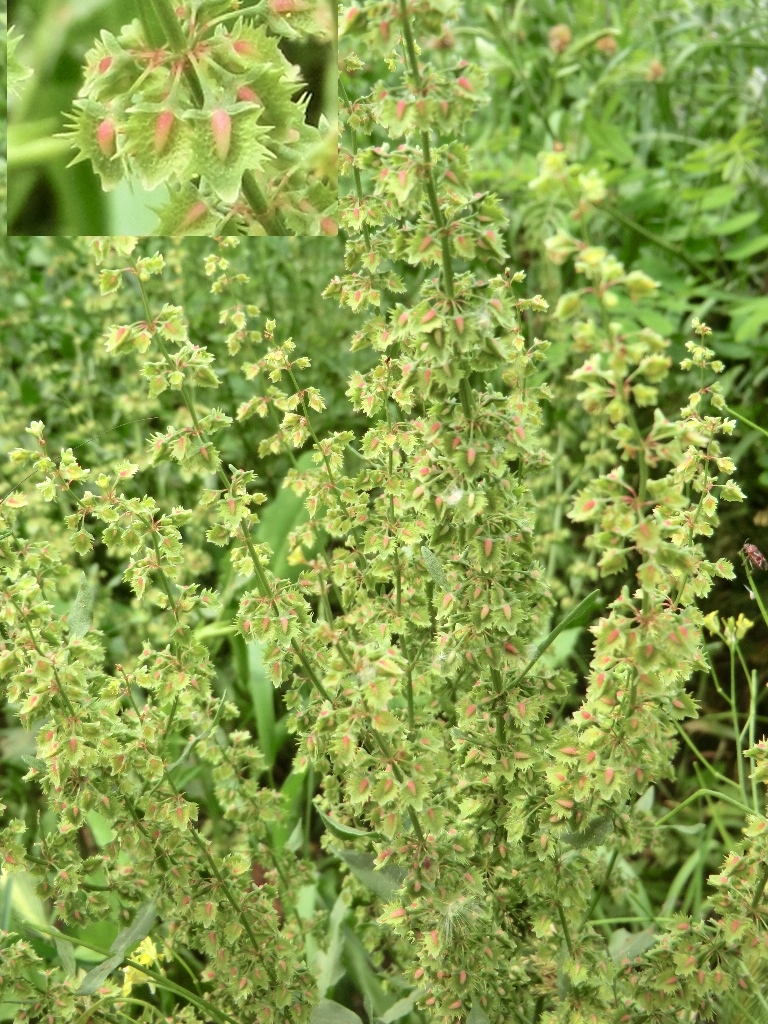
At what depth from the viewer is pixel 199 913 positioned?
0.83 m

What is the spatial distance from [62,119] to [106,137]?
0.11 meters

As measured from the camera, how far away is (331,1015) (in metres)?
0.89

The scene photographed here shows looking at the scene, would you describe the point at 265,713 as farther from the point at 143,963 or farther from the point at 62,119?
the point at 62,119

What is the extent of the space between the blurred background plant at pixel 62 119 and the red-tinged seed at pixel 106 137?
0.10 ft

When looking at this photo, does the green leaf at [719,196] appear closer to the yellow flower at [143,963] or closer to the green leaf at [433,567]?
the green leaf at [433,567]

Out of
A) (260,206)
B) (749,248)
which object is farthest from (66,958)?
(749,248)

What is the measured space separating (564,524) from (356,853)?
1.01 meters

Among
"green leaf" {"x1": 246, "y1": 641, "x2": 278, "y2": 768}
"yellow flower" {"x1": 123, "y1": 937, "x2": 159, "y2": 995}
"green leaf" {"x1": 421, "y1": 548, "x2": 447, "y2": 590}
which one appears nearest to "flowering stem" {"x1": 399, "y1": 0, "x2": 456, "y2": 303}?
"green leaf" {"x1": 421, "y1": 548, "x2": 447, "y2": 590}

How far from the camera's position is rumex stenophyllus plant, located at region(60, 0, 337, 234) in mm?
834

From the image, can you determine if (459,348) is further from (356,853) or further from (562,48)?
(562,48)

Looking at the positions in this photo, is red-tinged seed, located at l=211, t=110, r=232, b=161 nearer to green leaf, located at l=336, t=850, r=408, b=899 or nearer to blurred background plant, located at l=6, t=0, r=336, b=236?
blurred background plant, located at l=6, t=0, r=336, b=236

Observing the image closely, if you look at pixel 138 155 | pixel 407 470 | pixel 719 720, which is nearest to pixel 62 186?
pixel 138 155

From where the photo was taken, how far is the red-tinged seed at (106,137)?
0.92 m

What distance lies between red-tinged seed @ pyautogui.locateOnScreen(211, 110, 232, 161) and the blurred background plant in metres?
0.12
